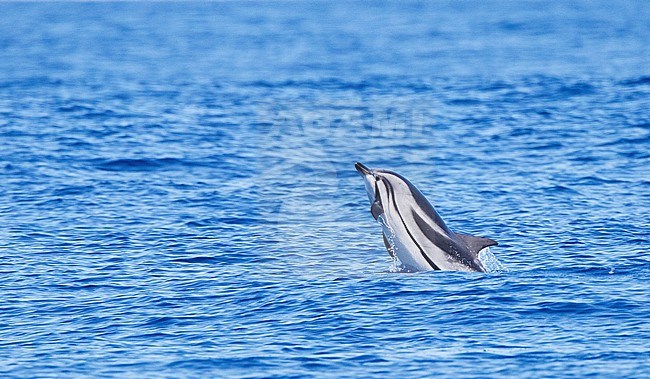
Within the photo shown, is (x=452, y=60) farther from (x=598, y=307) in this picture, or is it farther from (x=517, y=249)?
(x=598, y=307)

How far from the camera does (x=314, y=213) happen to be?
128 feet

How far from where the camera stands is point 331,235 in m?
35.8

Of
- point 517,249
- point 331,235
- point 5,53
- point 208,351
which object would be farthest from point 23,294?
point 5,53

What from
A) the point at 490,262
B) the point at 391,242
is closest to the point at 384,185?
the point at 391,242

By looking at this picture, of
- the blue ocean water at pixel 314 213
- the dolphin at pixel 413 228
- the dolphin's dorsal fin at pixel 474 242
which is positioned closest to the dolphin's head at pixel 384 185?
the dolphin at pixel 413 228

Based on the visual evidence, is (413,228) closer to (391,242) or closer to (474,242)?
(391,242)

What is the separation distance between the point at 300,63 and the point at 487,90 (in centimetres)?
2175

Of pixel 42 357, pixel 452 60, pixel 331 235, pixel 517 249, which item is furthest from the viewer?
pixel 452 60

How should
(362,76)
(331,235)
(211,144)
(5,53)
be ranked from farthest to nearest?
(5,53) < (362,76) < (211,144) < (331,235)

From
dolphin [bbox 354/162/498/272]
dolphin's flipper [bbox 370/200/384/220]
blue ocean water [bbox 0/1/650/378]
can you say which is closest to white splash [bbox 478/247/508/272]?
blue ocean water [bbox 0/1/650/378]

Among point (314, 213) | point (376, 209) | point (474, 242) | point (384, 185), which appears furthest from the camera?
point (314, 213)

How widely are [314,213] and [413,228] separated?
34.4 ft

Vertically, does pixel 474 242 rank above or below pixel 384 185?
below

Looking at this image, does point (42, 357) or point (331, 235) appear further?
point (331, 235)
